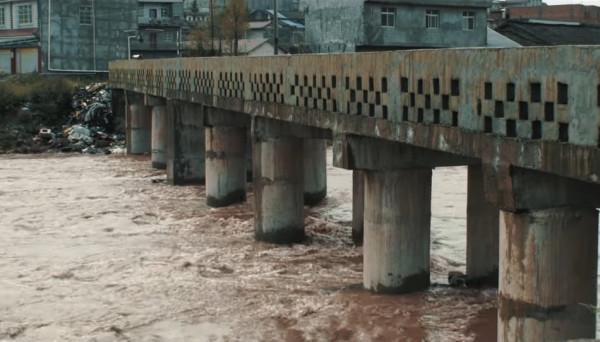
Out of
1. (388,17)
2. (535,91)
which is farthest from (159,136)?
(535,91)

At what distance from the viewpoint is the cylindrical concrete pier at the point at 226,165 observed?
27.7 meters

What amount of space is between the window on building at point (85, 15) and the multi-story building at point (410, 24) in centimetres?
2566

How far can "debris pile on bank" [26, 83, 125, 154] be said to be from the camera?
163 ft

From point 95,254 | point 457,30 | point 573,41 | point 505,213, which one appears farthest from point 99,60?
point 505,213

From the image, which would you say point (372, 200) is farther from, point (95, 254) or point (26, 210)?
point (26, 210)

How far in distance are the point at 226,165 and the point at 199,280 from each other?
9.54m

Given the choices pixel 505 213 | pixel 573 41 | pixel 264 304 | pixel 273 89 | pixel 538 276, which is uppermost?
pixel 573 41

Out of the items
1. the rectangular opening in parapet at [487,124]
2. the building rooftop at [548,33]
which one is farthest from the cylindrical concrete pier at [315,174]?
the building rooftop at [548,33]

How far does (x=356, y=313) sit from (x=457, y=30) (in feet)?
98.7

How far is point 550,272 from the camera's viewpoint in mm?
10664

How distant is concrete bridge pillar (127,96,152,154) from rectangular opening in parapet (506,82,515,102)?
36.9 m

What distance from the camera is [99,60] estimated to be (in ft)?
216

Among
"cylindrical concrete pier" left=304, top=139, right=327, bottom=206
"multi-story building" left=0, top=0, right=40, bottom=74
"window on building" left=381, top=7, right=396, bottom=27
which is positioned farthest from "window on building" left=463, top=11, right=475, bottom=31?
"multi-story building" left=0, top=0, right=40, bottom=74

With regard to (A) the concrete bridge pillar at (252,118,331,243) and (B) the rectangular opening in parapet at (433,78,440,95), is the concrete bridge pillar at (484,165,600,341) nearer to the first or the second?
(B) the rectangular opening in parapet at (433,78,440,95)
